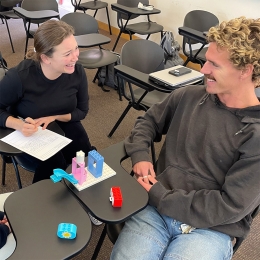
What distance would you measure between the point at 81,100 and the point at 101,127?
38.5 inches

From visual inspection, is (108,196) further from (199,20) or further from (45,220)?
(199,20)

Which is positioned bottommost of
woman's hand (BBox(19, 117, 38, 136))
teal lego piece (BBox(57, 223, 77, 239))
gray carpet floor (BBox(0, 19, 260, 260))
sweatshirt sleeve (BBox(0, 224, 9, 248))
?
gray carpet floor (BBox(0, 19, 260, 260))

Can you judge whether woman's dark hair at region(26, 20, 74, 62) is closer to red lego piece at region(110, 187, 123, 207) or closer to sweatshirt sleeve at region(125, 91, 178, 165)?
sweatshirt sleeve at region(125, 91, 178, 165)

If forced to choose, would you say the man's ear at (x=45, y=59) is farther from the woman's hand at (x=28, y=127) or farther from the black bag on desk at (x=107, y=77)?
the black bag on desk at (x=107, y=77)

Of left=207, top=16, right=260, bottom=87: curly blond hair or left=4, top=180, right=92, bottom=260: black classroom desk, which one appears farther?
left=207, top=16, right=260, bottom=87: curly blond hair

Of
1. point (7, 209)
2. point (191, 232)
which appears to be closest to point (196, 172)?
point (191, 232)

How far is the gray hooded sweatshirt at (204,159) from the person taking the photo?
41.6 inches

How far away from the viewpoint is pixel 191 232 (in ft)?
3.70

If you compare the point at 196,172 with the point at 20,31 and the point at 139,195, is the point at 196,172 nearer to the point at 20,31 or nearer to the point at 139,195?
the point at 139,195

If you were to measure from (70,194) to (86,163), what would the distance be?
0.16 m

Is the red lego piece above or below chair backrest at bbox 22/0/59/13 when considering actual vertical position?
above

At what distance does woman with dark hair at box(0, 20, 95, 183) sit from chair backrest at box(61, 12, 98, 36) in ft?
4.65

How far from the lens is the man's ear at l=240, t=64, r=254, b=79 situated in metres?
1.07

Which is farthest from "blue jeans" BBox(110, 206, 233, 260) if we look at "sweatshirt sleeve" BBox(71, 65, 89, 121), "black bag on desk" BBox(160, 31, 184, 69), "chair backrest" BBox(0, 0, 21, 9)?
"chair backrest" BBox(0, 0, 21, 9)
